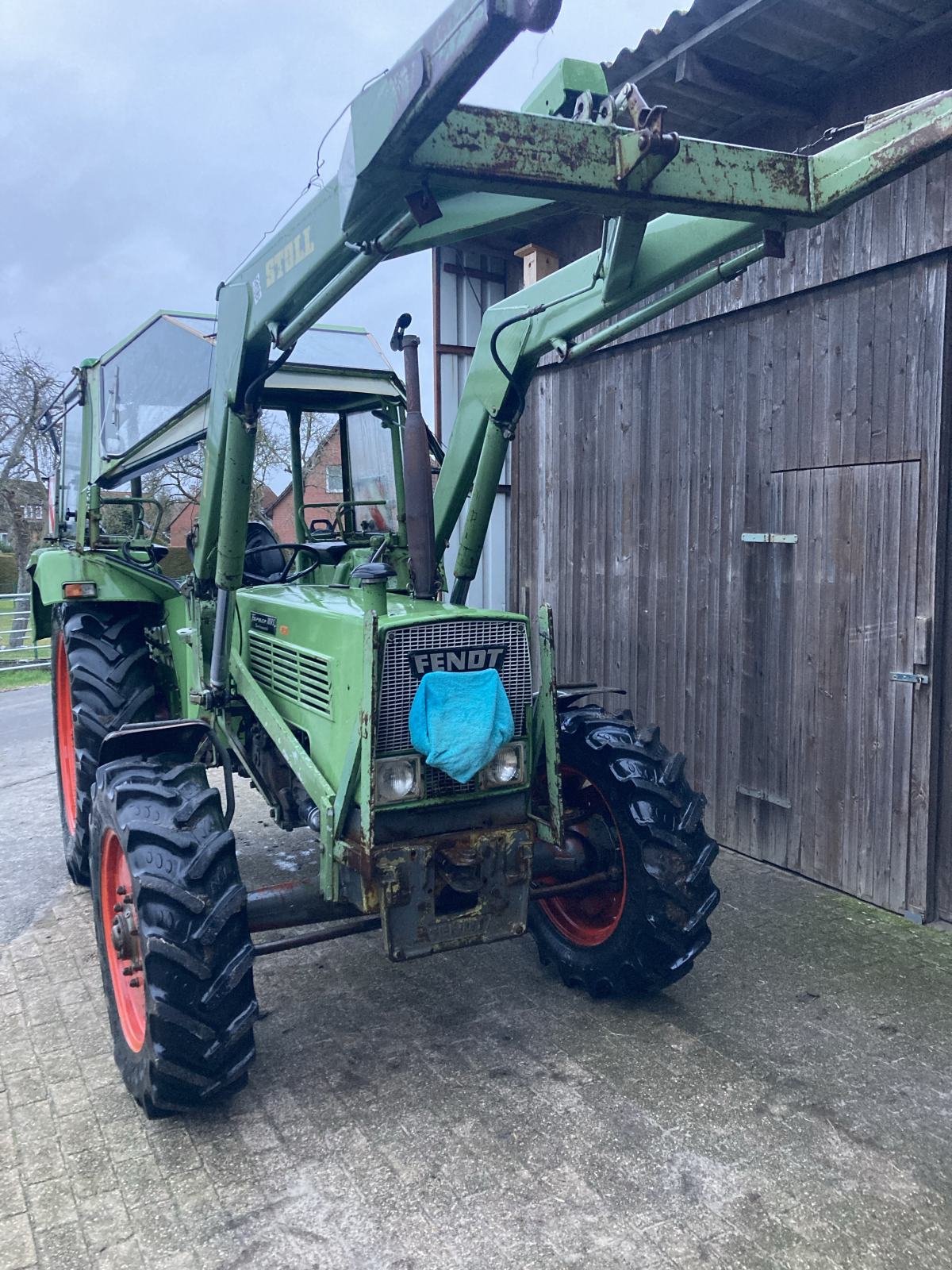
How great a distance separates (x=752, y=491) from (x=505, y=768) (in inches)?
108

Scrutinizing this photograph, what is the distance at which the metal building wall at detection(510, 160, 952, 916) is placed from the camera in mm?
4527

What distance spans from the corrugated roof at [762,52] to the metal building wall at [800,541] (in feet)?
2.24

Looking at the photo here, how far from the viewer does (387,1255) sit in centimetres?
243

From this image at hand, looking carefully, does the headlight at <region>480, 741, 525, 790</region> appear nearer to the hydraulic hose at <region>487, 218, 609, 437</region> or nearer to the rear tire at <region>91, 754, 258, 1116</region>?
the rear tire at <region>91, 754, 258, 1116</region>

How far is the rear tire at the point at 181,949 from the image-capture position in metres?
2.88

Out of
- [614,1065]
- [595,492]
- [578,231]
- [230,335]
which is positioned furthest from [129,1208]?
[578,231]

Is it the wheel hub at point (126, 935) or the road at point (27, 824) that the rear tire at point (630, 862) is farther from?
the road at point (27, 824)

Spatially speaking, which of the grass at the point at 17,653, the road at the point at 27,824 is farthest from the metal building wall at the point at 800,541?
the grass at the point at 17,653

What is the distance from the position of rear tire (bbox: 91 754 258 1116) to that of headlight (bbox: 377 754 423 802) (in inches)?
19.8

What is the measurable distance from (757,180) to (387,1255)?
9.75ft

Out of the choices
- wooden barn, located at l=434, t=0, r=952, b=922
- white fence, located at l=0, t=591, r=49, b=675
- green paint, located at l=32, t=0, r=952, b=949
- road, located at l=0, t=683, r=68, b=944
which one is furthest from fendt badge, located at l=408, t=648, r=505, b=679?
white fence, located at l=0, t=591, r=49, b=675

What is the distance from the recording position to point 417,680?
3207mm

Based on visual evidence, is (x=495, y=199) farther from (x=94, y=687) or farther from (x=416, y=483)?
(x=94, y=687)

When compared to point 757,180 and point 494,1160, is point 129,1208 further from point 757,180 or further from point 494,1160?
point 757,180
